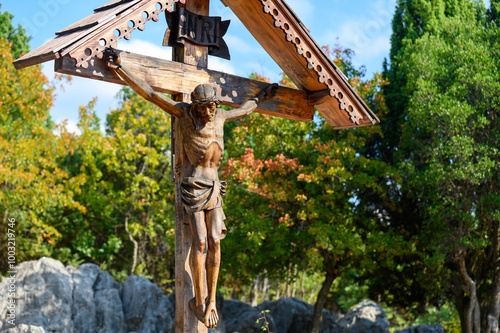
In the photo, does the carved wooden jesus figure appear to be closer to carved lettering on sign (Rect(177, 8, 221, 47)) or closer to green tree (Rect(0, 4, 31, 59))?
carved lettering on sign (Rect(177, 8, 221, 47))

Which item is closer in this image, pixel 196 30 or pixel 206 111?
pixel 206 111

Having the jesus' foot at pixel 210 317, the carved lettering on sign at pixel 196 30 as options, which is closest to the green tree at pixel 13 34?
the carved lettering on sign at pixel 196 30

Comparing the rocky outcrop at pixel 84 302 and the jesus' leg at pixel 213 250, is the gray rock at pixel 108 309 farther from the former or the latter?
the jesus' leg at pixel 213 250

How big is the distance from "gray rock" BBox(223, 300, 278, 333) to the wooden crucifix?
36.5ft

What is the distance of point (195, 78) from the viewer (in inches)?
211

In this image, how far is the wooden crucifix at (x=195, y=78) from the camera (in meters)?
4.71

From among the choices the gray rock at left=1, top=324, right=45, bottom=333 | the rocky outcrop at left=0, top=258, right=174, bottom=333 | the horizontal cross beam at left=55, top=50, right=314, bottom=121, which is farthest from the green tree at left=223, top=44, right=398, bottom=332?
the horizontal cross beam at left=55, top=50, right=314, bottom=121

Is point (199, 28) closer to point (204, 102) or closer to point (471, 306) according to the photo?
point (204, 102)

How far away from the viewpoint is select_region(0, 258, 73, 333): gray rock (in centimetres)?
1331

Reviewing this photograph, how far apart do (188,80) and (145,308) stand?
36.2ft

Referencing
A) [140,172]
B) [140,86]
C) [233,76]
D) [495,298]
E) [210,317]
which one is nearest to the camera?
[210,317]

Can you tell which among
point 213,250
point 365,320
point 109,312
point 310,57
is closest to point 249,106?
point 310,57

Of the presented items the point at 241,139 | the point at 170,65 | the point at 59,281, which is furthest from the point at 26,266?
the point at 170,65

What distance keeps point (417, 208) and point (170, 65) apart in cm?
1254
